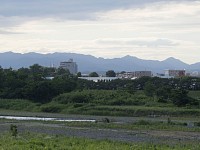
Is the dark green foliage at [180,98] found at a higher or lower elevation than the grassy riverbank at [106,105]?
higher

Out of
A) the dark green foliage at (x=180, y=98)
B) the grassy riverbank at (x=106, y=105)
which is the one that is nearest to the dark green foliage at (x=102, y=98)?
the grassy riverbank at (x=106, y=105)

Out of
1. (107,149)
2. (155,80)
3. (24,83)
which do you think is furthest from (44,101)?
(107,149)

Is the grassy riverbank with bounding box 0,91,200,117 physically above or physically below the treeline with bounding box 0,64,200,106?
below

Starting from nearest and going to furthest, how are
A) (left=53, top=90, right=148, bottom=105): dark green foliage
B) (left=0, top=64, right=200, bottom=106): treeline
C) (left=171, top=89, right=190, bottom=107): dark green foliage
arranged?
(left=171, top=89, right=190, bottom=107): dark green foliage → (left=53, top=90, right=148, bottom=105): dark green foliage → (left=0, top=64, right=200, bottom=106): treeline

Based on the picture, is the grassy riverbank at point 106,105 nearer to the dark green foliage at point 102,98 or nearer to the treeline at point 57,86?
the dark green foliage at point 102,98

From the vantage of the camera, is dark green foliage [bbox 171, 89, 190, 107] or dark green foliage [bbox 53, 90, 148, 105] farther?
dark green foliage [bbox 53, 90, 148, 105]

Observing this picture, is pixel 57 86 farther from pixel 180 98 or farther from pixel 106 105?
pixel 180 98

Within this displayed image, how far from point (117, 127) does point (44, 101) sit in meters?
35.1

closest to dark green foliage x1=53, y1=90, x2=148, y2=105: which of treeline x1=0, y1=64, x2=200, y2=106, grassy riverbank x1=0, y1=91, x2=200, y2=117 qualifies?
grassy riverbank x1=0, y1=91, x2=200, y2=117

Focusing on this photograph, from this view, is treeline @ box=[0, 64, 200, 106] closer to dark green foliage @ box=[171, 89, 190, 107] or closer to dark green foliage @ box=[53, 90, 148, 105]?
dark green foliage @ box=[171, 89, 190, 107]

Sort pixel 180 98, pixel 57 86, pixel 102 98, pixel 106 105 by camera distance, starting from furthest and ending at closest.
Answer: pixel 57 86 < pixel 102 98 < pixel 106 105 < pixel 180 98

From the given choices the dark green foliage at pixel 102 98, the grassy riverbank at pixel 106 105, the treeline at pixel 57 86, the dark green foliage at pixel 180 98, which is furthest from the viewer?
Result: the treeline at pixel 57 86

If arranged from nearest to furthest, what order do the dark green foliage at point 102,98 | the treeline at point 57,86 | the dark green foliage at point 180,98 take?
the dark green foliage at point 180,98 < the dark green foliage at point 102,98 < the treeline at point 57,86

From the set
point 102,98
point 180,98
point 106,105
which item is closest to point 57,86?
point 102,98
